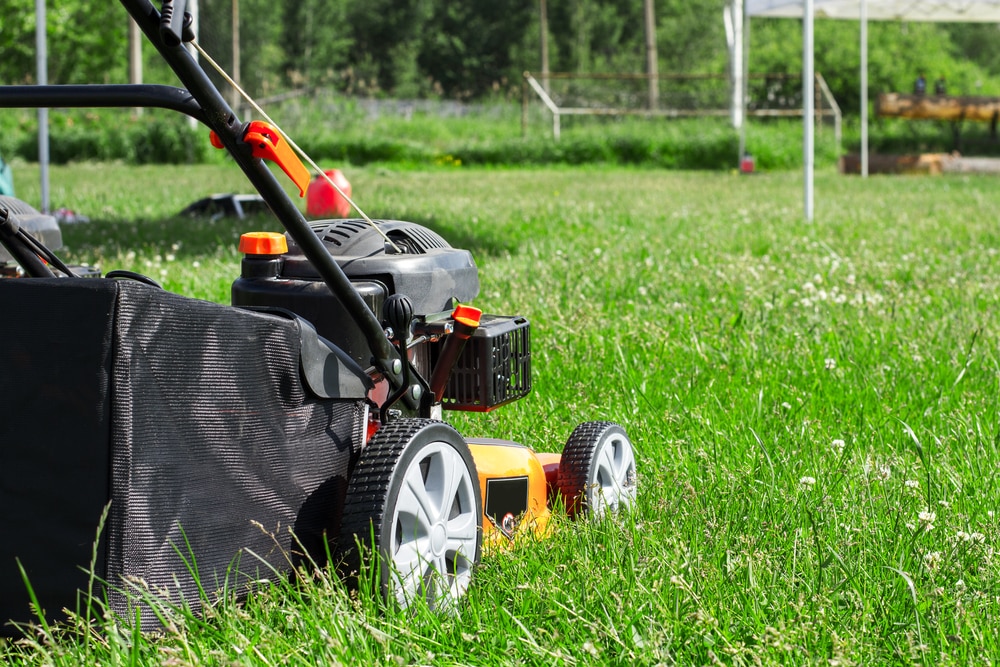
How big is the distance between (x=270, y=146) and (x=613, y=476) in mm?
1037

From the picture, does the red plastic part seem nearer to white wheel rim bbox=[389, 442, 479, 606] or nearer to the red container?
white wheel rim bbox=[389, 442, 479, 606]

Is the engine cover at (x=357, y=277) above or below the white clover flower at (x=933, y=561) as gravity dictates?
above

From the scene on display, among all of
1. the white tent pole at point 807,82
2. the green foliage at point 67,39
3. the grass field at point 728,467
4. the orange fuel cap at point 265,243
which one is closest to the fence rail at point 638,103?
the white tent pole at point 807,82

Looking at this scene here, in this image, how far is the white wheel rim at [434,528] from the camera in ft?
5.17

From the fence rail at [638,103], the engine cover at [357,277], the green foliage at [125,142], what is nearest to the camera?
the engine cover at [357,277]

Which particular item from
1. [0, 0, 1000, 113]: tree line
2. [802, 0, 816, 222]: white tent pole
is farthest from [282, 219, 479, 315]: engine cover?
[0, 0, 1000, 113]: tree line

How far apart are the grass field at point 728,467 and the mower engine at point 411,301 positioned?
1.00ft

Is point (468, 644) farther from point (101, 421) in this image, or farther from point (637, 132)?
point (637, 132)

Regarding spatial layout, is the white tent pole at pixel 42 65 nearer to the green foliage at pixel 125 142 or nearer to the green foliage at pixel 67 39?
the green foliage at pixel 125 142

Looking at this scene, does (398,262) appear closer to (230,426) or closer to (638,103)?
(230,426)

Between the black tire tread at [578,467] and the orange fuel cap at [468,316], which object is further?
the black tire tread at [578,467]

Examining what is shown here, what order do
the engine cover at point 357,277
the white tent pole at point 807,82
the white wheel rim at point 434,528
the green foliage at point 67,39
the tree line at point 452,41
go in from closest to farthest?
1. the white wheel rim at point 434,528
2. the engine cover at point 357,277
3. the white tent pole at point 807,82
4. the green foliage at point 67,39
5. the tree line at point 452,41

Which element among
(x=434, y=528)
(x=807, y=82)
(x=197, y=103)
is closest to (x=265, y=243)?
(x=197, y=103)

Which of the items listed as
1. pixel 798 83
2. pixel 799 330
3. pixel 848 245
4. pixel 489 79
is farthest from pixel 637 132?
pixel 489 79
